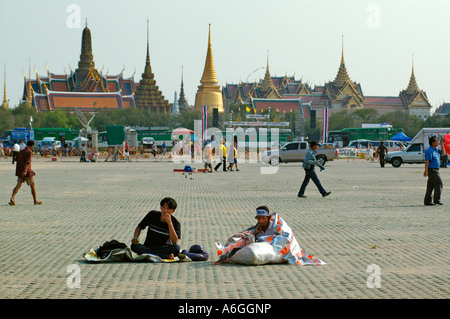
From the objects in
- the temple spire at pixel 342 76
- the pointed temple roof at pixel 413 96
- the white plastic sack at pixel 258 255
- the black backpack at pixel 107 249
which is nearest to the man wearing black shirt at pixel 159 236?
the black backpack at pixel 107 249

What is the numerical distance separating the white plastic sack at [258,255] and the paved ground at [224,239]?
0.12m

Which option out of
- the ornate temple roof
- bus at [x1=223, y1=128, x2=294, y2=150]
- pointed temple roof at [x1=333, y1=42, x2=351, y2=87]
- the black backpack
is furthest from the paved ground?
pointed temple roof at [x1=333, y1=42, x2=351, y2=87]

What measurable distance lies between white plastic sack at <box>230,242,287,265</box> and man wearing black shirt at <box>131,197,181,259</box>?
682mm

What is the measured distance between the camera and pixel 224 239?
10.1 meters

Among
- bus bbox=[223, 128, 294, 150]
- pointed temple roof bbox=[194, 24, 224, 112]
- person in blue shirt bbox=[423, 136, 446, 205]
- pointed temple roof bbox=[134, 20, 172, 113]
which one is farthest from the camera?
pointed temple roof bbox=[194, 24, 224, 112]

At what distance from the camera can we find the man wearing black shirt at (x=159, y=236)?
828 cm

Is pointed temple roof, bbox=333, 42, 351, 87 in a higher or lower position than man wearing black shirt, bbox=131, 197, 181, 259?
higher

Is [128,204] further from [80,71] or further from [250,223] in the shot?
[80,71]

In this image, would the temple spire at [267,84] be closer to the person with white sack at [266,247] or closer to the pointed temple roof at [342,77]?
the pointed temple roof at [342,77]

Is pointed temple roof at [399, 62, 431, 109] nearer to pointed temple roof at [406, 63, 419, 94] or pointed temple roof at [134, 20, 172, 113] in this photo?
pointed temple roof at [406, 63, 419, 94]

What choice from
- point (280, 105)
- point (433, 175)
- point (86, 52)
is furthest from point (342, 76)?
point (433, 175)

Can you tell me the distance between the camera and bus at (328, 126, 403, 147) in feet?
255

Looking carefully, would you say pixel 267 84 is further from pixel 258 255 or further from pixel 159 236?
pixel 258 255
